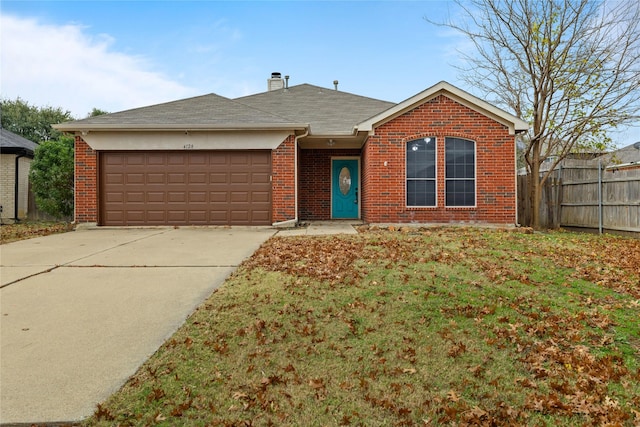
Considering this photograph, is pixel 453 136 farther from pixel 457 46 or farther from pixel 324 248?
pixel 324 248

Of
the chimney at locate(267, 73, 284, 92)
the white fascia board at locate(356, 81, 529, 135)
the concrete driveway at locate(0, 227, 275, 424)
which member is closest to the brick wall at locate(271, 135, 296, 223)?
the white fascia board at locate(356, 81, 529, 135)

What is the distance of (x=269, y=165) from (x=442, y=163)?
535 cm

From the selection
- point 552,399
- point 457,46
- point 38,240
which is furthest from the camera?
point 457,46

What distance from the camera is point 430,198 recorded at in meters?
12.2

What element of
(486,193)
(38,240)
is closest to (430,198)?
(486,193)

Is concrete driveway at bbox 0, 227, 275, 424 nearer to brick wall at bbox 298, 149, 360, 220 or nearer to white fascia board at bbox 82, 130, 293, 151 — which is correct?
white fascia board at bbox 82, 130, 293, 151

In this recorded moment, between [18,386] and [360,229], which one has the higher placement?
[360,229]

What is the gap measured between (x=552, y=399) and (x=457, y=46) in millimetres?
13525

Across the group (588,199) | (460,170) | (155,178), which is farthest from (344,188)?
(588,199)

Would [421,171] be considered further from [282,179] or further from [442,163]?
[282,179]

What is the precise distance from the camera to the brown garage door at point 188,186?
40.8 ft

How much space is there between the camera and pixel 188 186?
12.4 m

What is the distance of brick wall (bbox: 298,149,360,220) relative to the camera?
1486cm

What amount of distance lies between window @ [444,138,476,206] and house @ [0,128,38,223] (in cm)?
1752
